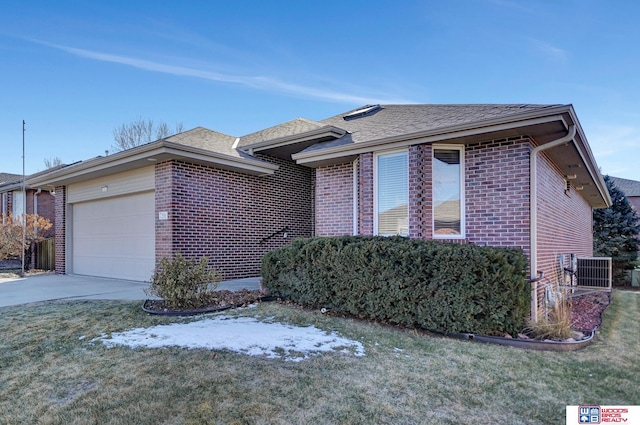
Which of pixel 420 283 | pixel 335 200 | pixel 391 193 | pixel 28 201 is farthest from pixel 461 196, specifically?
pixel 28 201

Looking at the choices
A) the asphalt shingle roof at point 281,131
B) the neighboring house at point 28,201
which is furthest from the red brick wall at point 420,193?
→ the neighboring house at point 28,201

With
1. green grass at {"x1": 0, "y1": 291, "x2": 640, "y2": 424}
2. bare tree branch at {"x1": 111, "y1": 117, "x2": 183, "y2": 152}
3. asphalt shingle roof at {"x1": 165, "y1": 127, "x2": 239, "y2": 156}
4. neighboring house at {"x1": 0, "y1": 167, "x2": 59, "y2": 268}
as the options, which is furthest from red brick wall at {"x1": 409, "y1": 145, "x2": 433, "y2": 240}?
bare tree branch at {"x1": 111, "y1": 117, "x2": 183, "y2": 152}

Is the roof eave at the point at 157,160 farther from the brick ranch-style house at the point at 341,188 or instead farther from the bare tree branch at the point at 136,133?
the bare tree branch at the point at 136,133

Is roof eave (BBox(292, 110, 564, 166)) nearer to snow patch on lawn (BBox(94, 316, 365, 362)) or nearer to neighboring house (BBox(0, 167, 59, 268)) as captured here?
snow patch on lawn (BBox(94, 316, 365, 362))

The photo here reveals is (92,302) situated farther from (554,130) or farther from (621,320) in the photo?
(621,320)

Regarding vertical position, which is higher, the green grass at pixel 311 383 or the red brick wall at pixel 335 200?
the red brick wall at pixel 335 200

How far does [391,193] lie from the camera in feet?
23.7

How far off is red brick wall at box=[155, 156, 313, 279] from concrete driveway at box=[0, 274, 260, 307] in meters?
0.94

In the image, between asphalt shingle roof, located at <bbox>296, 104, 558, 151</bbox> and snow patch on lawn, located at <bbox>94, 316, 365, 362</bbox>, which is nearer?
snow patch on lawn, located at <bbox>94, 316, 365, 362</bbox>

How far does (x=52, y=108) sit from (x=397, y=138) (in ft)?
47.3

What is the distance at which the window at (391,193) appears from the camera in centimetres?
703

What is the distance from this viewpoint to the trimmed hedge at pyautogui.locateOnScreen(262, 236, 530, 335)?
474cm

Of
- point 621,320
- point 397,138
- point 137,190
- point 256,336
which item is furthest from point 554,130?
point 137,190

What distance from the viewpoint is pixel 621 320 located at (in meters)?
6.44
